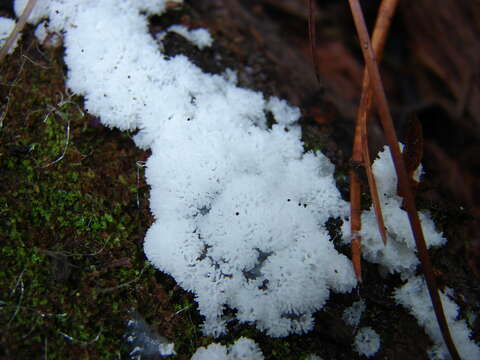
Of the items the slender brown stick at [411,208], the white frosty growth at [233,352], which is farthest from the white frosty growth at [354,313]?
the white frosty growth at [233,352]

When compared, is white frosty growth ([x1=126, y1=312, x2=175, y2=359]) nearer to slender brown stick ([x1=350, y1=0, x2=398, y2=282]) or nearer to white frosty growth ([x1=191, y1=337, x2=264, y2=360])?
white frosty growth ([x1=191, y1=337, x2=264, y2=360])

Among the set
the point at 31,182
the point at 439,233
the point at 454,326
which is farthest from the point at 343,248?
the point at 31,182

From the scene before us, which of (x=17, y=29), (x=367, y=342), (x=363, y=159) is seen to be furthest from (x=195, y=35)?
(x=367, y=342)

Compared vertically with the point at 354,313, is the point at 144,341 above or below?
below

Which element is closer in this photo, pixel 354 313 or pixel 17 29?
pixel 354 313

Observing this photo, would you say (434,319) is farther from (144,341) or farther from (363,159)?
(144,341)

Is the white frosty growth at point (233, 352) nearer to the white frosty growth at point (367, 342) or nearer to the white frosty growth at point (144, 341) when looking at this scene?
the white frosty growth at point (144, 341)
